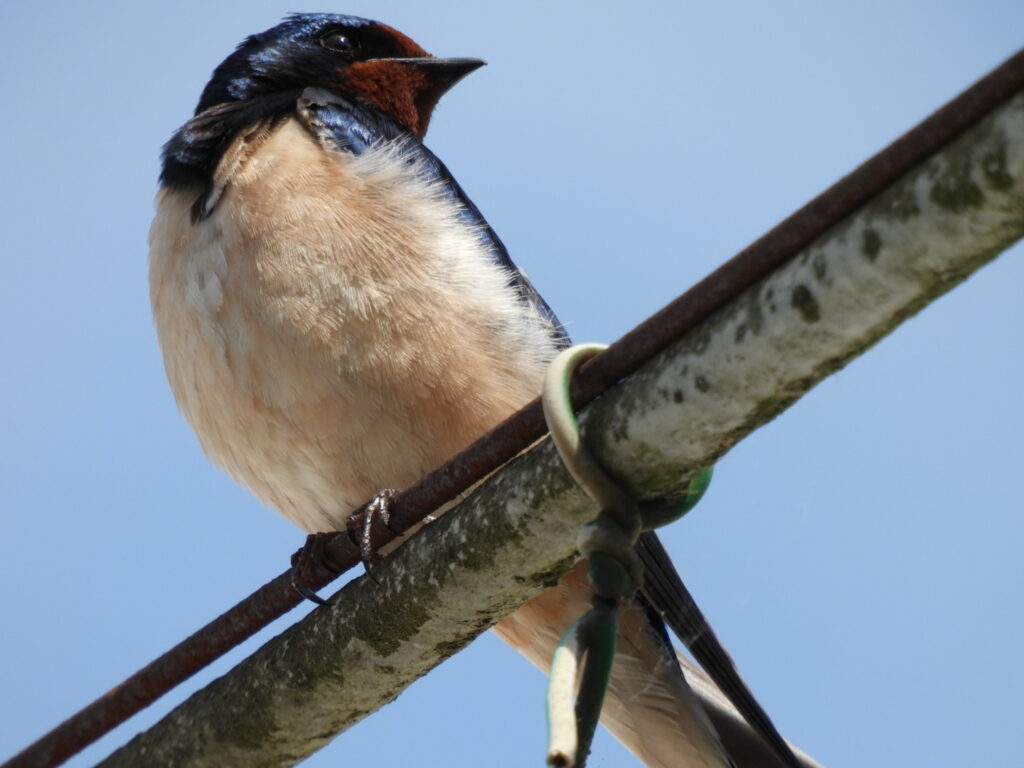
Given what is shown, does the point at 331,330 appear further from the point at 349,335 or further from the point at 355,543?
the point at 355,543

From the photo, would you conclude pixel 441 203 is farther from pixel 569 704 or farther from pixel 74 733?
pixel 569 704

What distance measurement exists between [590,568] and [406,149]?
2.29 m

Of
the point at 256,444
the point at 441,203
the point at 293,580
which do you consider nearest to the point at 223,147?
the point at 441,203

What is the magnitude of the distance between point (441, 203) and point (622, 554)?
6.76 ft

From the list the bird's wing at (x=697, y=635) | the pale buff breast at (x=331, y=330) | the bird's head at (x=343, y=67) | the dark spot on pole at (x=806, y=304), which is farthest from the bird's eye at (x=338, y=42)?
the dark spot on pole at (x=806, y=304)

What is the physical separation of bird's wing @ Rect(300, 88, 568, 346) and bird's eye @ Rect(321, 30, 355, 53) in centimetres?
40

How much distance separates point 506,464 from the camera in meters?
2.19

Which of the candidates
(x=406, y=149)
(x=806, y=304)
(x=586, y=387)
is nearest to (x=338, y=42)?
(x=406, y=149)

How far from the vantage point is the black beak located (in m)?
4.38

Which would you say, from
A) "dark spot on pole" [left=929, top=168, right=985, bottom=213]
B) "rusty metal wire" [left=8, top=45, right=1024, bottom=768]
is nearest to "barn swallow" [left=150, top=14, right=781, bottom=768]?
"rusty metal wire" [left=8, top=45, right=1024, bottom=768]

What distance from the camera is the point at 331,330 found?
10.0 feet

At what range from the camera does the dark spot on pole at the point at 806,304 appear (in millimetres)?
1621

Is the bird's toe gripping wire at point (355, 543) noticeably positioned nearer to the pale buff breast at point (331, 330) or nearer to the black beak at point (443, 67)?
the pale buff breast at point (331, 330)

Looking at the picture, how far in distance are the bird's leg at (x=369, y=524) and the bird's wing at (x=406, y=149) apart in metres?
0.97
